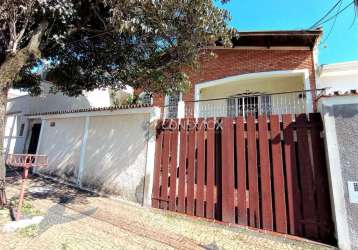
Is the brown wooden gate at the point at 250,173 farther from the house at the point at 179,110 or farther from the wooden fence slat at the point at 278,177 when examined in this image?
the house at the point at 179,110

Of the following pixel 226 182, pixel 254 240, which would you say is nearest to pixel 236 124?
pixel 226 182

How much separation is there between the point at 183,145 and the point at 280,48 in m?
6.62

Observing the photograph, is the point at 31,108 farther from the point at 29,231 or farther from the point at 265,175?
the point at 265,175

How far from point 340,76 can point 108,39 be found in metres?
9.52

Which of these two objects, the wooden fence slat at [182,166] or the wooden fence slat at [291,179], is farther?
the wooden fence slat at [182,166]

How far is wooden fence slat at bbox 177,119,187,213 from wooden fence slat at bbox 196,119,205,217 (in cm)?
44

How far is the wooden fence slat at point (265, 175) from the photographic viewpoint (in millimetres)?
5285

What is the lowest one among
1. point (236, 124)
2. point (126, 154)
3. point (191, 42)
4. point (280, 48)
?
point (126, 154)

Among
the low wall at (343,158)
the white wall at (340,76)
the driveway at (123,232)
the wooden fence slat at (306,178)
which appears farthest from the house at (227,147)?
the white wall at (340,76)

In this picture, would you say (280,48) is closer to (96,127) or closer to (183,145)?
(183,145)

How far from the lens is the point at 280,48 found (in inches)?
388

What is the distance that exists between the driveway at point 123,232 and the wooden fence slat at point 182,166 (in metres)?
0.35

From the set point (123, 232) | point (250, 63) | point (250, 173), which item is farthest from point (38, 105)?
point (250, 173)

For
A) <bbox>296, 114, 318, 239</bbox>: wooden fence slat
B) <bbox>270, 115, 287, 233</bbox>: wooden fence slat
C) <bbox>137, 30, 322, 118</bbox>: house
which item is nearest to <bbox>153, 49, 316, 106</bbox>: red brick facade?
<bbox>137, 30, 322, 118</bbox>: house
